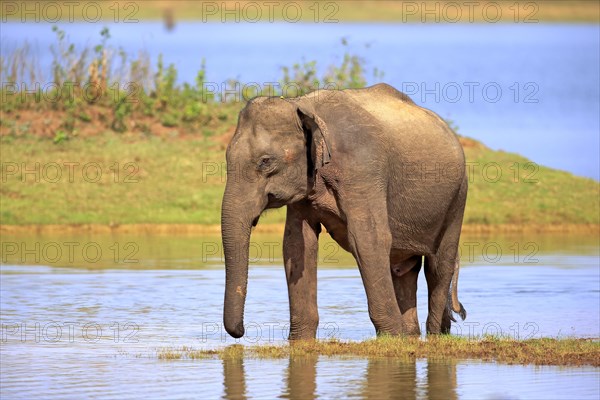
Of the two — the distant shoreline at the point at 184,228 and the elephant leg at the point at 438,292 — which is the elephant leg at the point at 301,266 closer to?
the elephant leg at the point at 438,292

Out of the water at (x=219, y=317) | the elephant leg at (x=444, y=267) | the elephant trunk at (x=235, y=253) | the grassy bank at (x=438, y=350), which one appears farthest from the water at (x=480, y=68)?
the elephant trunk at (x=235, y=253)

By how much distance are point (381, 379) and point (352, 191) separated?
7.64ft

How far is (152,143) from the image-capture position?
1238 inches

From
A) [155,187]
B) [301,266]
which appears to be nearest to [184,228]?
[155,187]

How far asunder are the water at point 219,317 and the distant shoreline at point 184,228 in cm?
53

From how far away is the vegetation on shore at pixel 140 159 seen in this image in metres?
28.0

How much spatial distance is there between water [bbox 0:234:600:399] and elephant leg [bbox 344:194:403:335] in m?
1.01

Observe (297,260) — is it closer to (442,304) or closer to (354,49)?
(442,304)

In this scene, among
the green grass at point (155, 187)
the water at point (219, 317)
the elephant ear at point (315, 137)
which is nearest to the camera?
the water at point (219, 317)

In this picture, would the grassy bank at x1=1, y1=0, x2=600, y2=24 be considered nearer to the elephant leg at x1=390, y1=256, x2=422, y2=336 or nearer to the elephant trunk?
the elephant leg at x1=390, y1=256, x2=422, y2=336

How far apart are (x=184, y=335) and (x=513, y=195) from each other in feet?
44.8

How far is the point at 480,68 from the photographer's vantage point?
3204 inches

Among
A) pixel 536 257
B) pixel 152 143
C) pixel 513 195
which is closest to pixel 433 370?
pixel 536 257

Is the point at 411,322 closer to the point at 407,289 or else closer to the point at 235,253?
the point at 407,289
